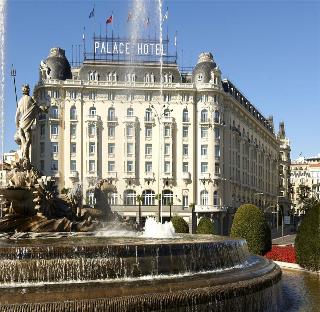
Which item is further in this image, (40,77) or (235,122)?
(235,122)

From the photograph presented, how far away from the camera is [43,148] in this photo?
8531cm

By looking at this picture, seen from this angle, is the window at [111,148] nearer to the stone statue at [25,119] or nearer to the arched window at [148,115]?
the arched window at [148,115]

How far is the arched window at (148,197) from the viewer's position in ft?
279

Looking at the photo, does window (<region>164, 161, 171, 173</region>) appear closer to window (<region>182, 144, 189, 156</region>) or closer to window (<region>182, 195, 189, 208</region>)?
window (<region>182, 144, 189, 156</region>)

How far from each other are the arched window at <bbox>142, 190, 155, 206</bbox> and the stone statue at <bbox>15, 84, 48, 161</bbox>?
200 feet

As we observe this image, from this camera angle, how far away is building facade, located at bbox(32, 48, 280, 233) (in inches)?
3342

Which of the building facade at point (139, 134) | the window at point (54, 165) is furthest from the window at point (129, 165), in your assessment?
the window at point (54, 165)

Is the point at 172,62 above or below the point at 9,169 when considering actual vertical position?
above

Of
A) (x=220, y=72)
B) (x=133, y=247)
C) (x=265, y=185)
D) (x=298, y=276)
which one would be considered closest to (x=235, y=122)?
(x=220, y=72)

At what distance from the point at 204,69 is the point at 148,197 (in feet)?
68.3

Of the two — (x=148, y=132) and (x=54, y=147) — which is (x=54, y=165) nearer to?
(x=54, y=147)

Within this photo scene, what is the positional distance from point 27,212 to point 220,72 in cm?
6984

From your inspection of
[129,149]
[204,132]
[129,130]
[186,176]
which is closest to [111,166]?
[129,149]

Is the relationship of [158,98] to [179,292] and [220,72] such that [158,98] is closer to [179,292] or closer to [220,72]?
[220,72]
